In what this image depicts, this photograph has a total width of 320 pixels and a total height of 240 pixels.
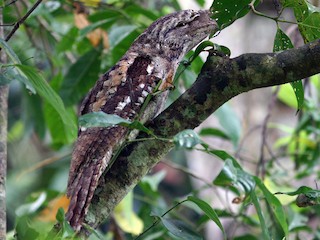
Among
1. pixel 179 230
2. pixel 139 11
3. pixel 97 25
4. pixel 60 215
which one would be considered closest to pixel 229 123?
pixel 139 11

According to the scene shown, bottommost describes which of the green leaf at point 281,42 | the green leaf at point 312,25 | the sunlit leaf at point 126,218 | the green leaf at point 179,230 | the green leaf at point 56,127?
the sunlit leaf at point 126,218

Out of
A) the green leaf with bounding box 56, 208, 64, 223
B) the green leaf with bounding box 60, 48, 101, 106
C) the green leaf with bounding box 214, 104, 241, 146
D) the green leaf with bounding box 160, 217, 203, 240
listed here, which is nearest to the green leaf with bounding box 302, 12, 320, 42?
the green leaf with bounding box 160, 217, 203, 240

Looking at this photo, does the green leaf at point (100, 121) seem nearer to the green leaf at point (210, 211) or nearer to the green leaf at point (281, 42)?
the green leaf at point (210, 211)

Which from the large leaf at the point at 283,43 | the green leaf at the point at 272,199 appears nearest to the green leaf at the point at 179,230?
the green leaf at the point at 272,199

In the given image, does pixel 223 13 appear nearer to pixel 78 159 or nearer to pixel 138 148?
pixel 138 148

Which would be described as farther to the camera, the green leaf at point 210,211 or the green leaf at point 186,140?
the green leaf at point 210,211
